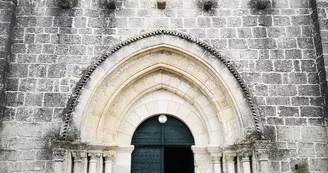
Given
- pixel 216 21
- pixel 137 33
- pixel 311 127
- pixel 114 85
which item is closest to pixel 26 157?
pixel 114 85

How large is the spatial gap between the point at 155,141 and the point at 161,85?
1092mm

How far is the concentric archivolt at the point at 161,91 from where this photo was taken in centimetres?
688

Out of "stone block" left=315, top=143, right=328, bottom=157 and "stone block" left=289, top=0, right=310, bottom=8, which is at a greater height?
"stone block" left=289, top=0, right=310, bottom=8

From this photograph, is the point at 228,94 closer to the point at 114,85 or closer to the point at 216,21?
the point at 216,21

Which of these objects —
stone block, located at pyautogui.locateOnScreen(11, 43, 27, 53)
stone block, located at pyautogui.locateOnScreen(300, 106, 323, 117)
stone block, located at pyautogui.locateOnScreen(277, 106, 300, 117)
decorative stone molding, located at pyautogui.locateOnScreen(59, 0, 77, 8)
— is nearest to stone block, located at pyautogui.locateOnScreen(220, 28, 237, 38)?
stone block, located at pyautogui.locateOnScreen(277, 106, 300, 117)

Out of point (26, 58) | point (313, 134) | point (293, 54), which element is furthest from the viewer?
point (293, 54)

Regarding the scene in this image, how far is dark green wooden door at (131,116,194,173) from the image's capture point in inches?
285

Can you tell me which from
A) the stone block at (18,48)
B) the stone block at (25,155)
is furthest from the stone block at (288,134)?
the stone block at (18,48)

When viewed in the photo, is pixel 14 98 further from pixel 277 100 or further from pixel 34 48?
pixel 277 100

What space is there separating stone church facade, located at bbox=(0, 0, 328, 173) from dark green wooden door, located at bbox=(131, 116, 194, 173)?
0.8 inches

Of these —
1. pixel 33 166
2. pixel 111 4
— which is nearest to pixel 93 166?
pixel 33 166

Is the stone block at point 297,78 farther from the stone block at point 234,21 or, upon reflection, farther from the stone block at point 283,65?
the stone block at point 234,21

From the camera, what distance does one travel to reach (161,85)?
753 cm

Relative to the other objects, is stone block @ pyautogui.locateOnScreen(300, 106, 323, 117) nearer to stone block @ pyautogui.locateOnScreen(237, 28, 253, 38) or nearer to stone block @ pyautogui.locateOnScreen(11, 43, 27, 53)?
stone block @ pyautogui.locateOnScreen(237, 28, 253, 38)
